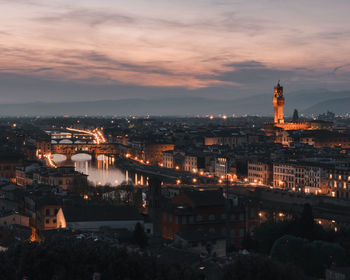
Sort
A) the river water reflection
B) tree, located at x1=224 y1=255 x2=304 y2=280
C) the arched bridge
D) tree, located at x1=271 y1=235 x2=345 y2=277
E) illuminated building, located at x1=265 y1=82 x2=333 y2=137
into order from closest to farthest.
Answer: tree, located at x1=224 y1=255 x2=304 y2=280 < tree, located at x1=271 y1=235 x2=345 y2=277 < the river water reflection < the arched bridge < illuminated building, located at x1=265 y1=82 x2=333 y2=137

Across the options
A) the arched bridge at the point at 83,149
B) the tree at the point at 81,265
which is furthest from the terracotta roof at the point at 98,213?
the arched bridge at the point at 83,149

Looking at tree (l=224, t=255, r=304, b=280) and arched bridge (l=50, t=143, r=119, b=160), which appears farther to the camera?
arched bridge (l=50, t=143, r=119, b=160)

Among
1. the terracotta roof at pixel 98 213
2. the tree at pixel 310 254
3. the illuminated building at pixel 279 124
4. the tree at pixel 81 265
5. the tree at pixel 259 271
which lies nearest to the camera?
the tree at pixel 81 265

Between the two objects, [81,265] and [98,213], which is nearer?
[81,265]

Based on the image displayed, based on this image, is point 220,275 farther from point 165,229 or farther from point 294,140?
point 294,140

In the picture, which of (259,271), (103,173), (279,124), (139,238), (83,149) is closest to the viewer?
(259,271)

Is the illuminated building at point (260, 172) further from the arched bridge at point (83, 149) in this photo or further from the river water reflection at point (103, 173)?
the arched bridge at point (83, 149)

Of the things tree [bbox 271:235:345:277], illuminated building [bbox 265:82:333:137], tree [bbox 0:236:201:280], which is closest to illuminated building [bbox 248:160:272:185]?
tree [bbox 271:235:345:277]

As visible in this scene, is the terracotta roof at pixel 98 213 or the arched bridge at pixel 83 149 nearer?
the terracotta roof at pixel 98 213

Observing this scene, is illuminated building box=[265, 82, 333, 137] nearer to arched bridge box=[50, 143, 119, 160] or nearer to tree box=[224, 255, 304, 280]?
arched bridge box=[50, 143, 119, 160]

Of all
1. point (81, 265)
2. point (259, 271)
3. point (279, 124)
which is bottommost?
point (259, 271)

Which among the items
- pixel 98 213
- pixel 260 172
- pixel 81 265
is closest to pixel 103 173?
pixel 260 172

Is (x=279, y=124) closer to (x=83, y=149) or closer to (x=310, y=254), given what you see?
(x=83, y=149)

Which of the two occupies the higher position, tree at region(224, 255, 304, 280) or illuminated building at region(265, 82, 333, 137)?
illuminated building at region(265, 82, 333, 137)
